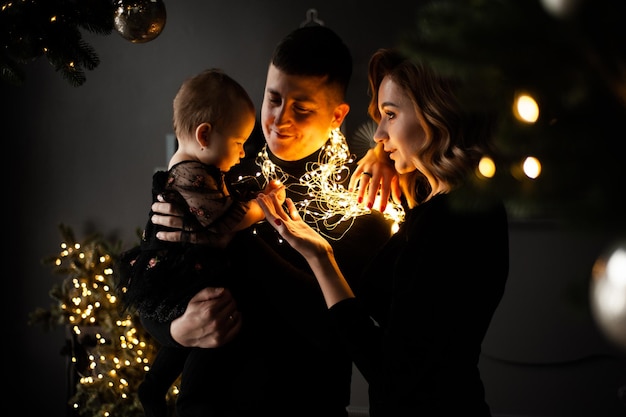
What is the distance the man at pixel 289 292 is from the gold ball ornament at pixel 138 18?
A: 13.4 inches

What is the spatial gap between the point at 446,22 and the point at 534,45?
0.30 feet

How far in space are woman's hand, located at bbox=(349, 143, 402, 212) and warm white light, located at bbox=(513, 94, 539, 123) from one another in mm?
1082

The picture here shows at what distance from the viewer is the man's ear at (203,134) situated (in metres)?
1.81

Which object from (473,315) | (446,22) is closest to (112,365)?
(473,315)

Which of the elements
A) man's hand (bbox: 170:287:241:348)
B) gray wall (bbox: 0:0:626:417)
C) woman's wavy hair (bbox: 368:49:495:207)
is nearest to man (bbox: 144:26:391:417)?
man's hand (bbox: 170:287:241:348)

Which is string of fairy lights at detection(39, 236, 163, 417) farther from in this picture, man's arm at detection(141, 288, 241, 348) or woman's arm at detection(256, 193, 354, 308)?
woman's arm at detection(256, 193, 354, 308)

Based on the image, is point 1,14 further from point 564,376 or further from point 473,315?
point 564,376

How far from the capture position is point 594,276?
1.66 ft

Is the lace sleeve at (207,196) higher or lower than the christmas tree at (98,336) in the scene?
higher

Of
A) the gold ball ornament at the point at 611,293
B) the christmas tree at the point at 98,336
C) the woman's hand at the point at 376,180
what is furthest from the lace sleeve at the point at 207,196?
the christmas tree at the point at 98,336

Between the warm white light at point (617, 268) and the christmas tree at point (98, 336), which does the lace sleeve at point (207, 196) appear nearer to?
the warm white light at point (617, 268)

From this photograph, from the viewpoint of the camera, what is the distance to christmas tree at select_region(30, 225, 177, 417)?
133 inches

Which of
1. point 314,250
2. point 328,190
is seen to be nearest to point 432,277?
point 314,250

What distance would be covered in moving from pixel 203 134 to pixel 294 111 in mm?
252
